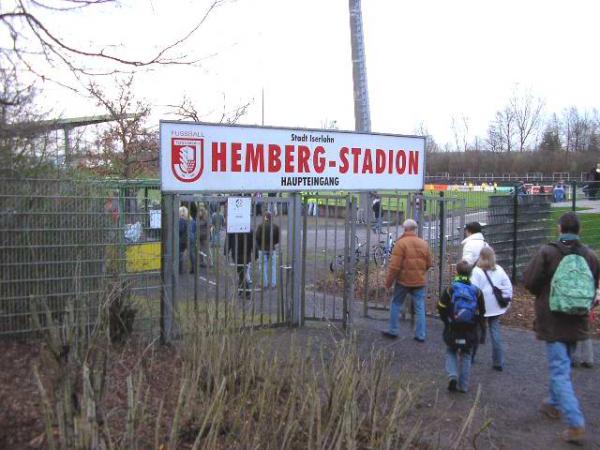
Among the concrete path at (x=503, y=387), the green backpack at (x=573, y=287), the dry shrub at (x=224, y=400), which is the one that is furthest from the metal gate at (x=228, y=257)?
the green backpack at (x=573, y=287)

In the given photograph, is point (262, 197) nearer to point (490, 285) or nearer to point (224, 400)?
point (490, 285)

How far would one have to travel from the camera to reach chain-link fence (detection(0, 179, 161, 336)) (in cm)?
613

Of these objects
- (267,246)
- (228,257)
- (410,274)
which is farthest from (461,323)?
(267,246)

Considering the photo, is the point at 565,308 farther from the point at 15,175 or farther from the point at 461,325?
the point at 15,175

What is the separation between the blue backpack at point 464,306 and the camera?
5738mm

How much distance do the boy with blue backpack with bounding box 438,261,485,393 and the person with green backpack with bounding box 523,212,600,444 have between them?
31.8 inches

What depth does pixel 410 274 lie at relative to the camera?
788 cm

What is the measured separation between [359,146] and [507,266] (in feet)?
15.9

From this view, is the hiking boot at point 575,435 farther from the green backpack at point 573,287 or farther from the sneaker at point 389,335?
the sneaker at point 389,335

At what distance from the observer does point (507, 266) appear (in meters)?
11.7

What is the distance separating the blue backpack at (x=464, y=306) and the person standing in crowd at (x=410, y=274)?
2.00 m

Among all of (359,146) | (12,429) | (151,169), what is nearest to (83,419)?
(12,429)

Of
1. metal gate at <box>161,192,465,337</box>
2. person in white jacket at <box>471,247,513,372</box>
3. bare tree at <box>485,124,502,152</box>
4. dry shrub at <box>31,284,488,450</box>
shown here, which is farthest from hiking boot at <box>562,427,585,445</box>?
bare tree at <box>485,124,502,152</box>

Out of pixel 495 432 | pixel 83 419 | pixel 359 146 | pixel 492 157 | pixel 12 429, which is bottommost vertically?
pixel 495 432
